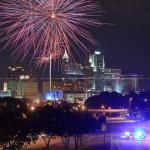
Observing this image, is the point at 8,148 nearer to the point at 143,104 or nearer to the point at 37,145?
the point at 37,145

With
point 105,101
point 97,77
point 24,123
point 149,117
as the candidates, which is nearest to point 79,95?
point 97,77

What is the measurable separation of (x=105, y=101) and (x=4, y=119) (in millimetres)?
104184

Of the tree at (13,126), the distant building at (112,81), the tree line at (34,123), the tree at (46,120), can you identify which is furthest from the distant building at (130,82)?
the tree at (13,126)

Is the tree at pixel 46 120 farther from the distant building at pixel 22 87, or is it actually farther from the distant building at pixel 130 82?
the distant building at pixel 130 82

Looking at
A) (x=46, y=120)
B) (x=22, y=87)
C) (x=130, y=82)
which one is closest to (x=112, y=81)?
(x=130, y=82)

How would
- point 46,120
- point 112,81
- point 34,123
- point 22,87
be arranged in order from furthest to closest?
point 112,81 < point 22,87 < point 46,120 < point 34,123

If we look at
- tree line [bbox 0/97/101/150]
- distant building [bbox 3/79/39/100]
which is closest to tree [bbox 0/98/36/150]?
tree line [bbox 0/97/101/150]

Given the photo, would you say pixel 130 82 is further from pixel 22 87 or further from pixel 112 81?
pixel 22 87

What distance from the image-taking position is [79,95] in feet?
538

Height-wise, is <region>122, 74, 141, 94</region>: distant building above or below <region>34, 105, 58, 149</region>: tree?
above

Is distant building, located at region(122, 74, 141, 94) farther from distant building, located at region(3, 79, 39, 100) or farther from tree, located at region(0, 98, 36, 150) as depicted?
tree, located at region(0, 98, 36, 150)

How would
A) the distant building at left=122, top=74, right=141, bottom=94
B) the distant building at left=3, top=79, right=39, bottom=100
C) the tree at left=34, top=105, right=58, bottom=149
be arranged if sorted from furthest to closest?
the distant building at left=122, top=74, right=141, bottom=94 < the distant building at left=3, top=79, right=39, bottom=100 < the tree at left=34, top=105, right=58, bottom=149

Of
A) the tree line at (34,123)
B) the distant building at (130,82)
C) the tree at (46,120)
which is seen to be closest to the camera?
the tree line at (34,123)

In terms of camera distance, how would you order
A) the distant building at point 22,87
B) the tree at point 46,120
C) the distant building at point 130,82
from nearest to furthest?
the tree at point 46,120 → the distant building at point 22,87 → the distant building at point 130,82
